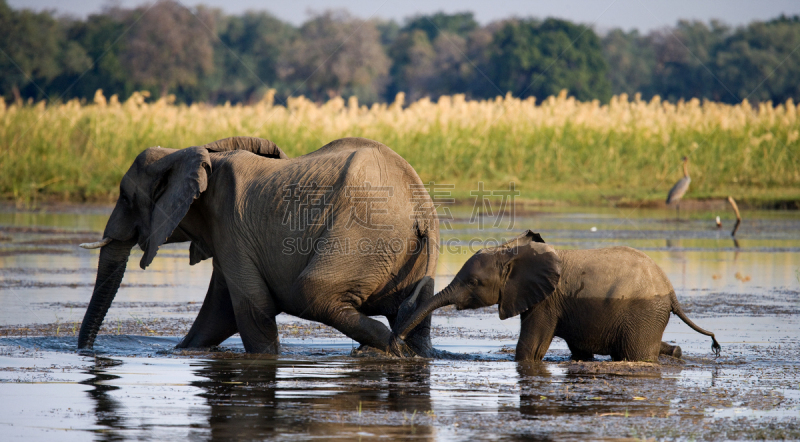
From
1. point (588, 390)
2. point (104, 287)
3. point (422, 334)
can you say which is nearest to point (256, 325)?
point (422, 334)

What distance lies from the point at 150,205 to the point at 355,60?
56964 mm

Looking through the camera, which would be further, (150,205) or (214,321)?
(150,205)

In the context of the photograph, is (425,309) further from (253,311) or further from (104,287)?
(104,287)

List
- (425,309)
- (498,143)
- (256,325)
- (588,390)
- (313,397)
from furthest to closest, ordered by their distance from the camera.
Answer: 1. (498,143)
2. (256,325)
3. (425,309)
4. (588,390)
5. (313,397)

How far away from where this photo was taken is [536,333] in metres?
6.93

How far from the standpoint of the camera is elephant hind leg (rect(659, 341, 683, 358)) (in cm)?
706

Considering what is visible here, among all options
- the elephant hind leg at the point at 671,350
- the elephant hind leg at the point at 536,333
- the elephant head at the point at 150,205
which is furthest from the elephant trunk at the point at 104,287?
the elephant hind leg at the point at 671,350

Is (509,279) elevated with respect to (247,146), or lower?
lower

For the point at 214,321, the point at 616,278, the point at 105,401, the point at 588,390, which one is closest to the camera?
the point at 105,401

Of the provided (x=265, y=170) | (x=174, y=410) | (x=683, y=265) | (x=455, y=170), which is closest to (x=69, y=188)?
(x=455, y=170)

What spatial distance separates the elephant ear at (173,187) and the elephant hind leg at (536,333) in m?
2.40

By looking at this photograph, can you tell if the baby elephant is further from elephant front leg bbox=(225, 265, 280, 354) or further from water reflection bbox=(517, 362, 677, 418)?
elephant front leg bbox=(225, 265, 280, 354)

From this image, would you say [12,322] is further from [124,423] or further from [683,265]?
[683,265]

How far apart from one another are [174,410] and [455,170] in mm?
16668
